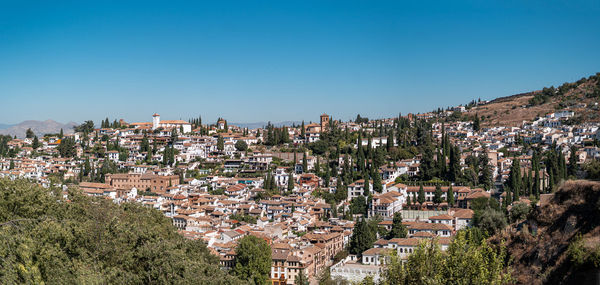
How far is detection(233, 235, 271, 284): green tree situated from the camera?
71.8ft

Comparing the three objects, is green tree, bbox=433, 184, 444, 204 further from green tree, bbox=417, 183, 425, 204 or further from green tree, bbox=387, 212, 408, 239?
green tree, bbox=387, 212, 408, 239

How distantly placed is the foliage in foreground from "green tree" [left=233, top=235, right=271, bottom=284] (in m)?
14.4

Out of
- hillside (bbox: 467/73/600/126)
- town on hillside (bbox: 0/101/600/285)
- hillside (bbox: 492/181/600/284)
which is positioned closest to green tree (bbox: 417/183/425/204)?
town on hillside (bbox: 0/101/600/285)

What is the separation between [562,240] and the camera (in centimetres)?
1273

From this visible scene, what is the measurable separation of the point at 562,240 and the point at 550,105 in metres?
59.3

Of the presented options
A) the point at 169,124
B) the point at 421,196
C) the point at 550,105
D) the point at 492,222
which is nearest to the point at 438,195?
the point at 421,196

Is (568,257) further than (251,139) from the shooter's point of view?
No

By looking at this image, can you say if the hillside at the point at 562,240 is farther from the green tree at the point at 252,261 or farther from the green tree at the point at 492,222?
the green tree at the point at 252,261

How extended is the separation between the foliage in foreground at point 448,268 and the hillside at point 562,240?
8.71 ft

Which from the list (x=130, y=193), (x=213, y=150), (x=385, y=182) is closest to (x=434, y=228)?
(x=385, y=182)

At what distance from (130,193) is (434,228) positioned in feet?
83.3

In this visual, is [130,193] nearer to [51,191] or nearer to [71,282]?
[51,191]

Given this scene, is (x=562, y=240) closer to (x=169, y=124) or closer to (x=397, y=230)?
(x=397, y=230)

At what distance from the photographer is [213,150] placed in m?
52.1
